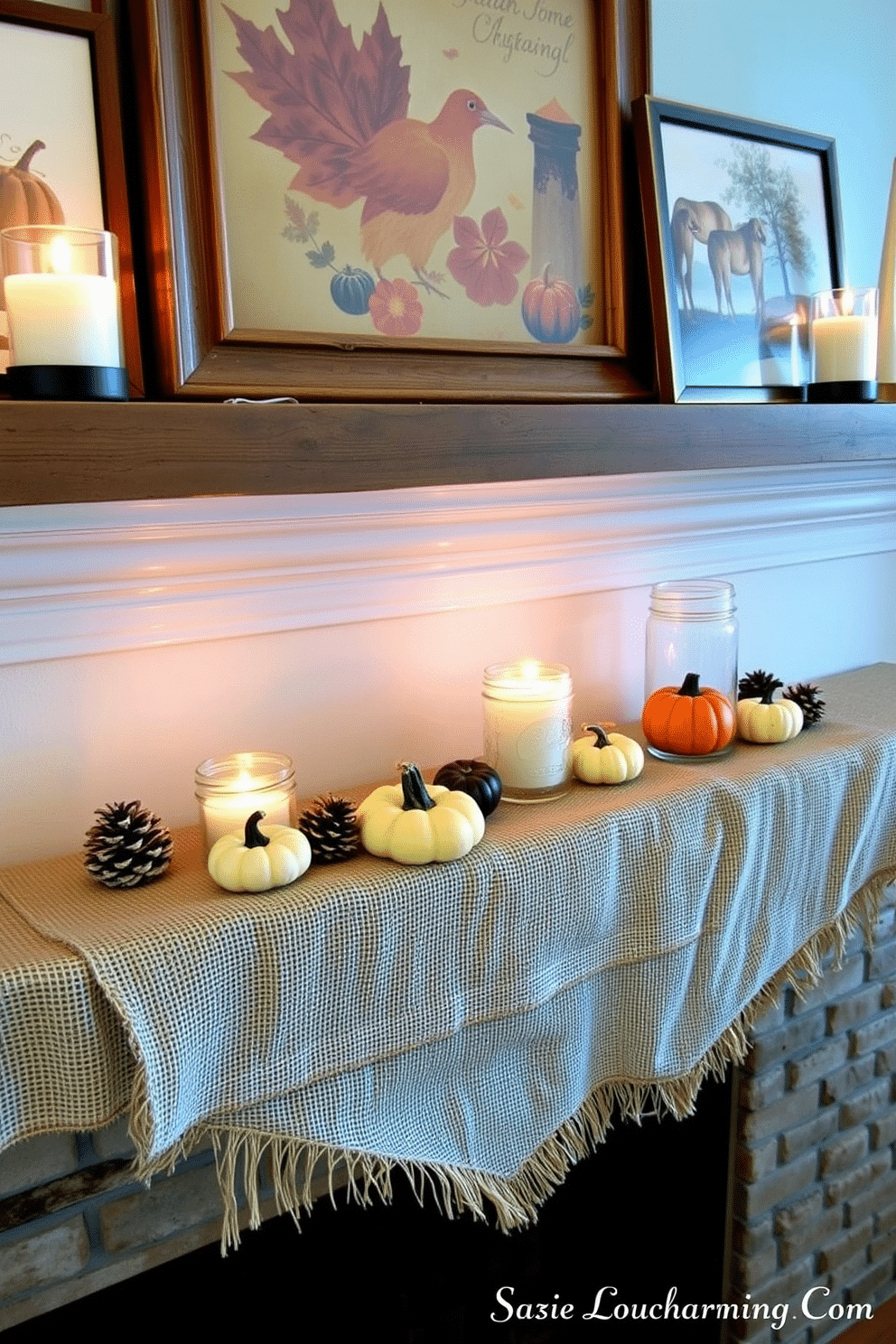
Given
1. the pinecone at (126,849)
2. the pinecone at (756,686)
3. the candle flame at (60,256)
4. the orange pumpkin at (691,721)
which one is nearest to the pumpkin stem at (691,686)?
the orange pumpkin at (691,721)

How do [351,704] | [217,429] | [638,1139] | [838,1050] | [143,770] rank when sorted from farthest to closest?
[838,1050] → [638,1139] → [351,704] → [143,770] → [217,429]

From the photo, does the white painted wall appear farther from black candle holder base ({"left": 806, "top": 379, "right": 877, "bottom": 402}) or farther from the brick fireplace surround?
the brick fireplace surround

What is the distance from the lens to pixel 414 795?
0.83 metres

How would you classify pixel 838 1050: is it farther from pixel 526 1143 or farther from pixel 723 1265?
pixel 526 1143

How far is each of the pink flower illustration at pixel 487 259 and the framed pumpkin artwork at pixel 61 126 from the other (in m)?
0.29

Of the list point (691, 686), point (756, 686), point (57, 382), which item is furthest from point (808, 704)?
point (57, 382)

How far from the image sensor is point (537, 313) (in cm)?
98

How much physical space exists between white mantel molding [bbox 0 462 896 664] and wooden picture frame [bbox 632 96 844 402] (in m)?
0.11

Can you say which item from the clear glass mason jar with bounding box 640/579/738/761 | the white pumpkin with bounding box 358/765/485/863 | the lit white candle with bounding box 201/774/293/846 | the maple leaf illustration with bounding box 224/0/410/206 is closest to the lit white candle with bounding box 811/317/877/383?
the clear glass mason jar with bounding box 640/579/738/761

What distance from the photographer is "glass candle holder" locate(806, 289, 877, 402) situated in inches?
42.6

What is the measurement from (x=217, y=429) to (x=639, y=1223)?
1060 millimetres

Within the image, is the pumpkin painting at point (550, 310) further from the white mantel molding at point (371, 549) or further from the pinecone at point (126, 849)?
the pinecone at point (126, 849)

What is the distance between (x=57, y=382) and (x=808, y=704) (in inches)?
31.8

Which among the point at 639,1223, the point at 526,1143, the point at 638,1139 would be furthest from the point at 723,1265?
the point at 526,1143
